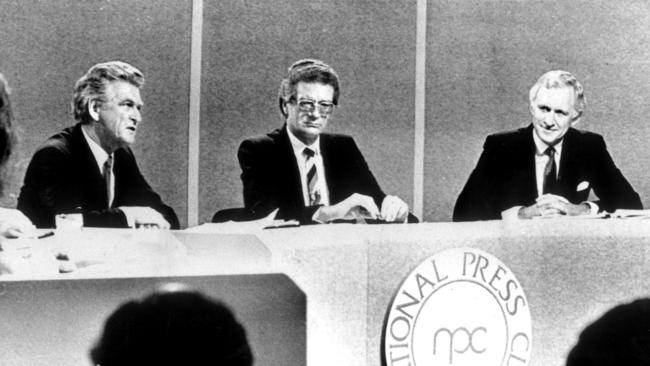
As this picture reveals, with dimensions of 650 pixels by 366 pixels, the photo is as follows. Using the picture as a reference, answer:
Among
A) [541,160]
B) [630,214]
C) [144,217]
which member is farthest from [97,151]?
[630,214]

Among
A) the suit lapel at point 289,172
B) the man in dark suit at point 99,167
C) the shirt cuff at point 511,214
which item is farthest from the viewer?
the shirt cuff at point 511,214

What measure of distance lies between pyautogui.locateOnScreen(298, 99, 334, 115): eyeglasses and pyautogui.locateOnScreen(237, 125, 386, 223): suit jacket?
75mm

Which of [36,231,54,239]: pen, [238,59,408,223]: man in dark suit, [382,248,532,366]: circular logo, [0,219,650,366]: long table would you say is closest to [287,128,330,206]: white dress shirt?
[238,59,408,223]: man in dark suit

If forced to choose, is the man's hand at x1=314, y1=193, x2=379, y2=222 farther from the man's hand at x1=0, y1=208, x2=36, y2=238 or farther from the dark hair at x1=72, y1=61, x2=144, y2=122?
the man's hand at x1=0, y1=208, x2=36, y2=238

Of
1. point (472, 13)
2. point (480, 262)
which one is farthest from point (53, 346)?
point (472, 13)

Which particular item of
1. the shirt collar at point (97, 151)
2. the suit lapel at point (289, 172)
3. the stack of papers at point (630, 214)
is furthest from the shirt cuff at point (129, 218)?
the stack of papers at point (630, 214)

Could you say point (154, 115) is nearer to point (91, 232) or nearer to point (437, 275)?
point (91, 232)

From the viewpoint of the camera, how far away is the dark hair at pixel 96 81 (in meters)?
2.00

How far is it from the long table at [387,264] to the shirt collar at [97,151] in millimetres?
190

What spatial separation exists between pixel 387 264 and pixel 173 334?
614mm

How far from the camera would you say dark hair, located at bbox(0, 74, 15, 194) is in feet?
6.39

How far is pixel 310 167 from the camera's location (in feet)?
7.50

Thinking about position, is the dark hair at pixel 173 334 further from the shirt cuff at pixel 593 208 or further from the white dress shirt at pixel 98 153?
the shirt cuff at pixel 593 208

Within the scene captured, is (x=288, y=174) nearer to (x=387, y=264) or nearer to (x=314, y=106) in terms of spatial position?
(x=314, y=106)
